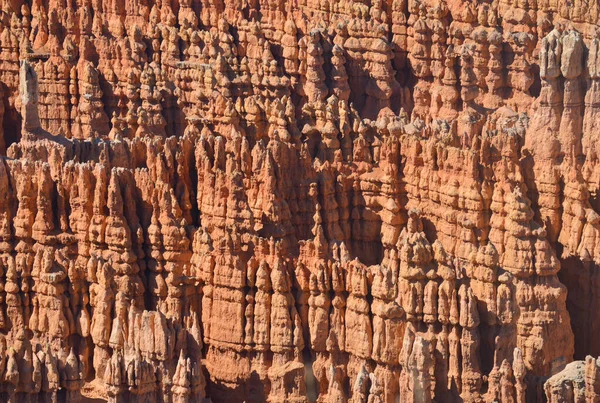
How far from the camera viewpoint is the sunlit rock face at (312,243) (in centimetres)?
5562

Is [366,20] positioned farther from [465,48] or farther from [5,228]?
[5,228]

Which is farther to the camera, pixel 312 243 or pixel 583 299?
pixel 583 299

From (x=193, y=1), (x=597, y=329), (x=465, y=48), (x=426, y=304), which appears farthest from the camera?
(x=193, y=1)

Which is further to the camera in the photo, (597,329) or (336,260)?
(597,329)

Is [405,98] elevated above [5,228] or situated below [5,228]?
above

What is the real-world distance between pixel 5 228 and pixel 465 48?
19.0 meters

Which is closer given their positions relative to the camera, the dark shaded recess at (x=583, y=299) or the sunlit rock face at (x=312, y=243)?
the sunlit rock face at (x=312, y=243)

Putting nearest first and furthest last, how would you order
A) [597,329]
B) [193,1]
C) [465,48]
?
[597,329], [465,48], [193,1]

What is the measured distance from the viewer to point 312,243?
5794 cm

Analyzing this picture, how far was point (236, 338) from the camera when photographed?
57.4m

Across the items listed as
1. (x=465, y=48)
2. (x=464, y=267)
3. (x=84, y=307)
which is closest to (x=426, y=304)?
(x=464, y=267)

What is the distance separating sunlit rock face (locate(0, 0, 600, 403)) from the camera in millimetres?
55625

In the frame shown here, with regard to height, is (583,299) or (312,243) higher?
(583,299)

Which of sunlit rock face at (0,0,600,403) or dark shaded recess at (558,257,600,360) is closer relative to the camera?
sunlit rock face at (0,0,600,403)
